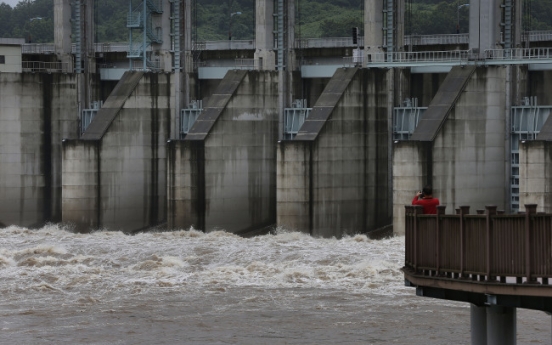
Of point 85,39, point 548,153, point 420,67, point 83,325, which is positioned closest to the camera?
point 83,325

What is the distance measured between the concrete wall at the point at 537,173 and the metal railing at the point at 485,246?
1849 cm

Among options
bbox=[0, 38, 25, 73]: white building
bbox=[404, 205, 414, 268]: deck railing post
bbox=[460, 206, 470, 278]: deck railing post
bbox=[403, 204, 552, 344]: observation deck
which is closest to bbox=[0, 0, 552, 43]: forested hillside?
bbox=[0, 38, 25, 73]: white building

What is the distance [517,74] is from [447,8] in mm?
39117

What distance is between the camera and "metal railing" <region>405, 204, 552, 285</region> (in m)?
12.3

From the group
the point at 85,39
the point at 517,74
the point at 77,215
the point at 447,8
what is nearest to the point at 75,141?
the point at 77,215

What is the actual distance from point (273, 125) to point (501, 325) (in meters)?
28.2

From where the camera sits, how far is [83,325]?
2489 cm

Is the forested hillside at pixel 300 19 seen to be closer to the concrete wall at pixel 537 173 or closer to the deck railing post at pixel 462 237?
the concrete wall at pixel 537 173

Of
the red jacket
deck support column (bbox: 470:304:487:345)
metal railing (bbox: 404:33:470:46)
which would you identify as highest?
metal railing (bbox: 404:33:470:46)

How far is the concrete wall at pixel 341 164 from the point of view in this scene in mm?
36969

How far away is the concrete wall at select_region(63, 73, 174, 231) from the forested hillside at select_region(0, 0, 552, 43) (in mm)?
30954

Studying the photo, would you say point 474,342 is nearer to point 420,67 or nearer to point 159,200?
point 420,67

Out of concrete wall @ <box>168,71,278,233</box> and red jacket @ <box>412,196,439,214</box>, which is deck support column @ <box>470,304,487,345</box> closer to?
red jacket @ <box>412,196,439,214</box>

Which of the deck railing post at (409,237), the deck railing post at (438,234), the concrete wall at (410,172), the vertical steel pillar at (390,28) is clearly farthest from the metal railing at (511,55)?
the deck railing post at (438,234)
